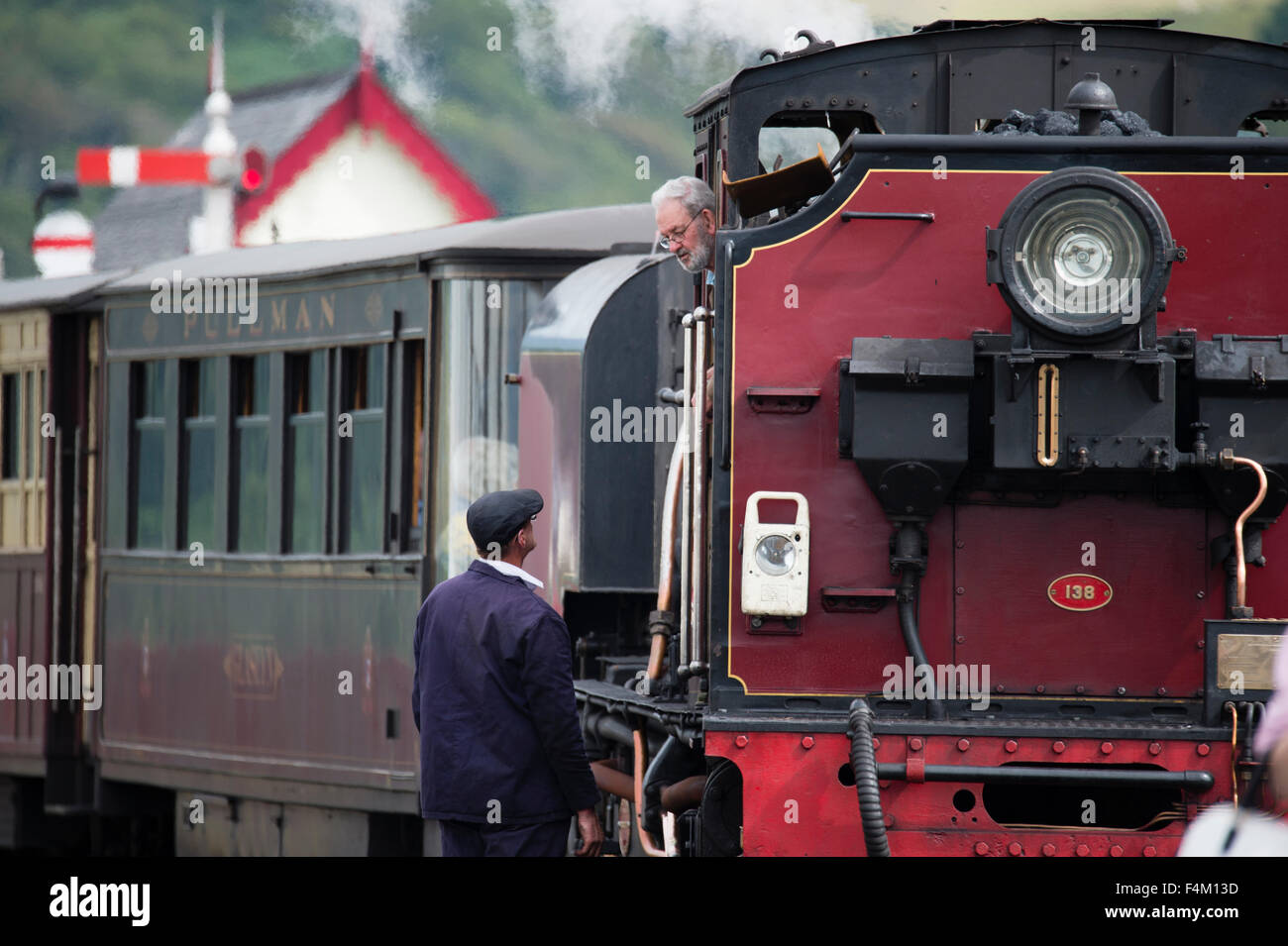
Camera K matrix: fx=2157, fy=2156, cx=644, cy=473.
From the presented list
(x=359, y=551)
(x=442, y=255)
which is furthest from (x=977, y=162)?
(x=359, y=551)

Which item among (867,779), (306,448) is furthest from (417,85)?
(867,779)

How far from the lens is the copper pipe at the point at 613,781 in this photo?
769cm

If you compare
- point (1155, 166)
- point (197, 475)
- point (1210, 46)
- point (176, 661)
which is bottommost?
point (176, 661)

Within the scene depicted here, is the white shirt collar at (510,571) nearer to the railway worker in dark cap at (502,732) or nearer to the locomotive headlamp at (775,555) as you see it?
the railway worker in dark cap at (502,732)

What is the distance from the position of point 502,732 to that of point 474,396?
4.95m

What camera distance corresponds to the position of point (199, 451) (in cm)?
1264

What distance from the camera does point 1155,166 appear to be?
5.96m

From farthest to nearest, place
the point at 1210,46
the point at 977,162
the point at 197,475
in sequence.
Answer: the point at 197,475, the point at 1210,46, the point at 977,162

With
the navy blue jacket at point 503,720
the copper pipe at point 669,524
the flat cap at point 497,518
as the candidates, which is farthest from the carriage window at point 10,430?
the navy blue jacket at point 503,720

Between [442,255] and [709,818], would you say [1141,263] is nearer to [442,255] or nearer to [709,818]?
[709,818]

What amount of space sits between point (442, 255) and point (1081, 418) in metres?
5.50

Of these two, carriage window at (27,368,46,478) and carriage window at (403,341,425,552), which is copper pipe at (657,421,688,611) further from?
carriage window at (27,368,46,478)

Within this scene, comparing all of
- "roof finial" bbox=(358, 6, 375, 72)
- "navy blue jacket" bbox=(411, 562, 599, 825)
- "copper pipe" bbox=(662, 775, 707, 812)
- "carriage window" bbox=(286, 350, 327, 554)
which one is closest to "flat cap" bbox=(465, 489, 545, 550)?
"navy blue jacket" bbox=(411, 562, 599, 825)

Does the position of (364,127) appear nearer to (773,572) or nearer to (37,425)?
(37,425)
